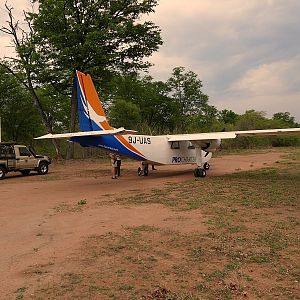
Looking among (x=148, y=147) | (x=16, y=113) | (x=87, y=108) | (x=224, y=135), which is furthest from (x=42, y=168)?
(x=16, y=113)

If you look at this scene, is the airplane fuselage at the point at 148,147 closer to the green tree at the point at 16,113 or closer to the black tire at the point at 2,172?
the black tire at the point at 2,172

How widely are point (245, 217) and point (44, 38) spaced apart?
26520mm

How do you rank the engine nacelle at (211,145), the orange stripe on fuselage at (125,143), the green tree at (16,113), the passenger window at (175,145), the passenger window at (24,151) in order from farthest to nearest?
the green tree at (16,113), the passenger window at (24,151), the passenger window at (175,145), the engine nacelle at (211,145), the orange stripe on fuselage at (125,143)

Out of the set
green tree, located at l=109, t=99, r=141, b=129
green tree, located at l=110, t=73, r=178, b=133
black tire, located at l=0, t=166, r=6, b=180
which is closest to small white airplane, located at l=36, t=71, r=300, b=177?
black tire, located at l=0, t=166, r=6, b=180

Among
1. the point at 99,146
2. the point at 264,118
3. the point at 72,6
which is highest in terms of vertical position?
the point at 72,6

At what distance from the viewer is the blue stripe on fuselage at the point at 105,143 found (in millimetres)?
17188

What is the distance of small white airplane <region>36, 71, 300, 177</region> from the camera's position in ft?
56.6

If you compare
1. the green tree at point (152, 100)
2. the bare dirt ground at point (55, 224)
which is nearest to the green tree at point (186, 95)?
the green tree at point (152, 100)

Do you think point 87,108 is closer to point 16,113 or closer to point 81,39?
point 81,39

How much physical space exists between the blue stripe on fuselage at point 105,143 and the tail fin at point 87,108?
0.94 meters

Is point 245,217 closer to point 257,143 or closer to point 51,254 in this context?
point 51,254

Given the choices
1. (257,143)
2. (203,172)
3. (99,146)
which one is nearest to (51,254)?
(99,146)

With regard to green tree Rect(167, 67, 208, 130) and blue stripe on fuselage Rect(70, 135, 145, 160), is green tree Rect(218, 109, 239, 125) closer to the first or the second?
green tree Rect(167, 67, 208, 130)

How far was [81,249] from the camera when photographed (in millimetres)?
6988
